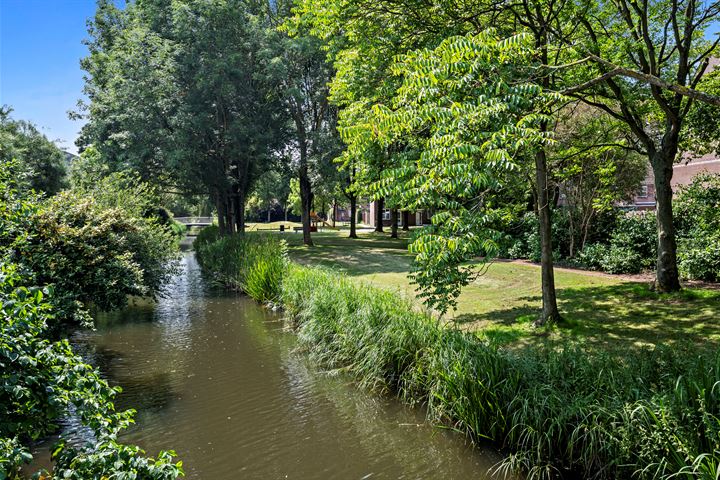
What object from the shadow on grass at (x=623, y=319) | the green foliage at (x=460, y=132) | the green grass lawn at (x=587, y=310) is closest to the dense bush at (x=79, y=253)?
the green foliage at (x=460, y=132)

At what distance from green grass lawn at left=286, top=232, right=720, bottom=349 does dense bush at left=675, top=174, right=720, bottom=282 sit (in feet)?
4.50

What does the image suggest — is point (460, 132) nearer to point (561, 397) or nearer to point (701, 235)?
point (561, 397)

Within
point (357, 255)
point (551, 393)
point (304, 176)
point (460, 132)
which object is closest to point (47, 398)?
point (460, 132)

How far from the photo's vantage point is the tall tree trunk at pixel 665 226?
33.6 ft

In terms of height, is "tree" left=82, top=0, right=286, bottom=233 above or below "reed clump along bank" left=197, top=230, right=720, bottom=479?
above

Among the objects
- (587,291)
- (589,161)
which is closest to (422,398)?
(587,291)

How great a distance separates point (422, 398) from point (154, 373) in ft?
17.3

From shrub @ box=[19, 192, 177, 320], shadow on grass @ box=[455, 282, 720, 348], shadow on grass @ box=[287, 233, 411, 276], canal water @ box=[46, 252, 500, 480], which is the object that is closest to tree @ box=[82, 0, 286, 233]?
shadow on grass @ box=[287, 233, 411, 276]

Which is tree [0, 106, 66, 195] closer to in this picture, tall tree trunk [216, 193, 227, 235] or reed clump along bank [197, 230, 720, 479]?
tall tree trunk [216, 193, 227, 235]

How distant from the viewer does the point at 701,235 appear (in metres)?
12.5

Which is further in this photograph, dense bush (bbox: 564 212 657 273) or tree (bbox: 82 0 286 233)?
tree (bbox: 82 0 286 233)

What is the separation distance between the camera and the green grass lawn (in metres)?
7.92

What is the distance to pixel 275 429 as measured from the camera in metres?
6.45

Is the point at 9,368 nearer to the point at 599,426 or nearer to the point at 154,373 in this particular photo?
the point at 599,426
